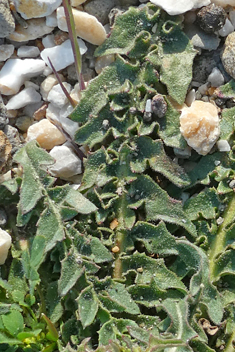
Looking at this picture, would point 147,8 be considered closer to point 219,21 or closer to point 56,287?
point 219,21

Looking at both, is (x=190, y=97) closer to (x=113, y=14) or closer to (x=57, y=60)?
(x=113, y=14)

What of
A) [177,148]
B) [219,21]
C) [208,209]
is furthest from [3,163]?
[219,21]

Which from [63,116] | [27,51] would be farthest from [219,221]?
[27,51]

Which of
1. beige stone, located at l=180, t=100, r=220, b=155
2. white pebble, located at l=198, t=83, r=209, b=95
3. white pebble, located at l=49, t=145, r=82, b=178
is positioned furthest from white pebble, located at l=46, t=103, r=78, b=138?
white pebble, located at l=198, t=83, r=209, b=95

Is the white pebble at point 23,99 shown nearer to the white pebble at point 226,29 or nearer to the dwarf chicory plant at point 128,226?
the dwarf chicory plant at point 128,226

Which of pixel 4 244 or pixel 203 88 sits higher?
pixel 203 88

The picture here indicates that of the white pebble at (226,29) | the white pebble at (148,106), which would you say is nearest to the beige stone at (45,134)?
the white pebble at (148,106)
